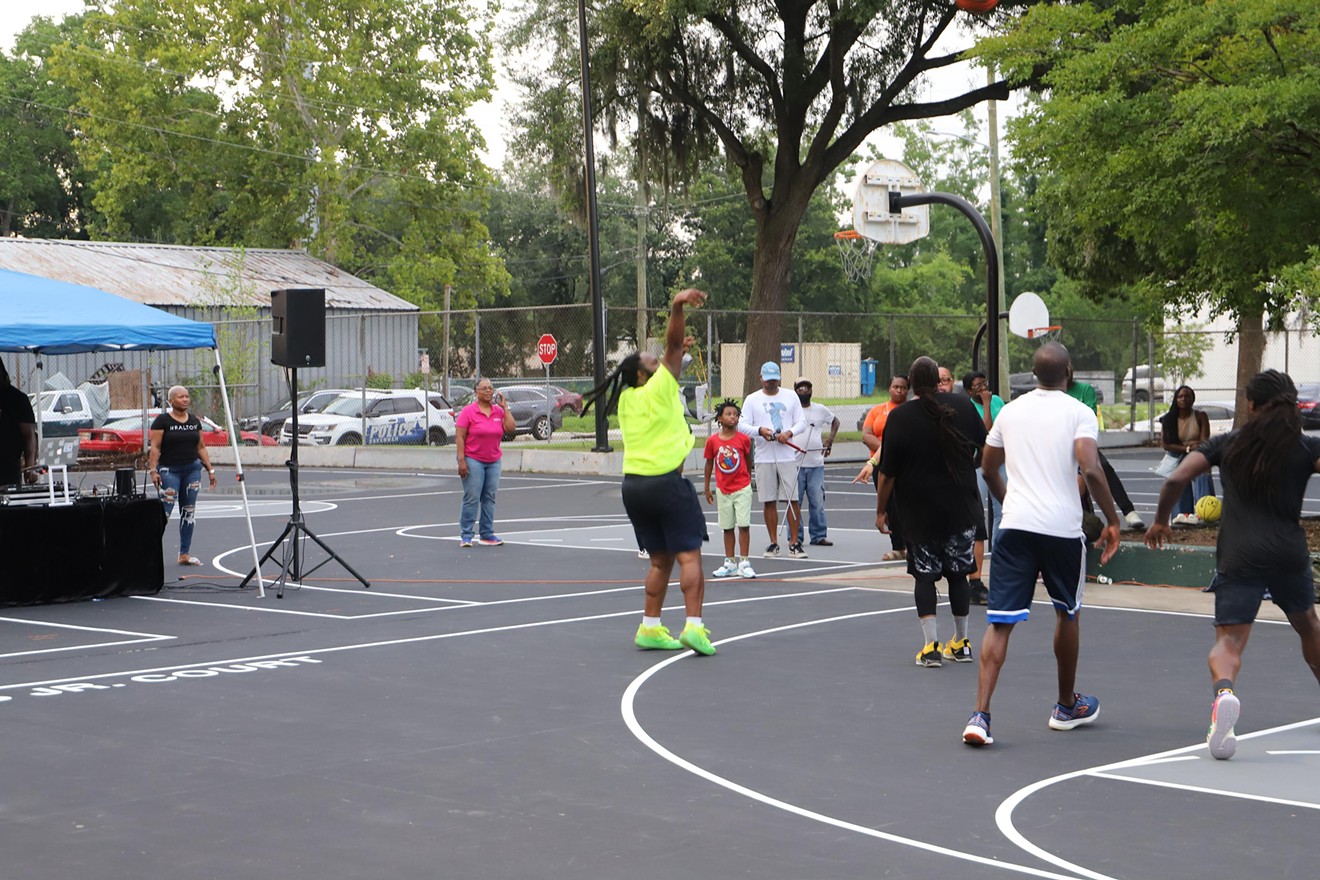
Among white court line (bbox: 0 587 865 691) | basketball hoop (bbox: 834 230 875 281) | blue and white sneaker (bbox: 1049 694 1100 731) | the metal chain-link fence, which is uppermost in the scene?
basketball hoop (bbox: 834 230 875 281)

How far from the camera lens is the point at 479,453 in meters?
18.0

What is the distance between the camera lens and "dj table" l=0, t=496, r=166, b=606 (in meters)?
14.0

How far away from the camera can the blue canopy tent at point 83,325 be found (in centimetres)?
1408

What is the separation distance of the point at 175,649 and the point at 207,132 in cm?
4707

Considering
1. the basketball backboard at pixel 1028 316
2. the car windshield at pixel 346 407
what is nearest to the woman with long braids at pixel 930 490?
the basketball backboard at pixel 1028 316

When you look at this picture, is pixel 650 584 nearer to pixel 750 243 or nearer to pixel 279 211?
pixel 279 211

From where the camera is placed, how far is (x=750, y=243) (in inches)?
2965

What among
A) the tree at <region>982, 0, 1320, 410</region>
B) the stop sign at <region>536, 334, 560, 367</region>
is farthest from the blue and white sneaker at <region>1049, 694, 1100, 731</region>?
the stop sign at <region>536, 334, 560, 367</region>

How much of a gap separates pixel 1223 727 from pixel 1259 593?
28.4 inches

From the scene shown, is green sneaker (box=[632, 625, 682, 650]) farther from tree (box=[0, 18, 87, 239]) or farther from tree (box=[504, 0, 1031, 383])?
tree (box=[0, 18, 87, 239])

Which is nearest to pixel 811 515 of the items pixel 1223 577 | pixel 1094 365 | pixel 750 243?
pixel 1223 577

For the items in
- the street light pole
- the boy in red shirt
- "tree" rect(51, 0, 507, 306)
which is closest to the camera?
the boy in red shirt

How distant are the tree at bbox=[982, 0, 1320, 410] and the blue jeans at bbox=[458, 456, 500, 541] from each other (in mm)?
6724

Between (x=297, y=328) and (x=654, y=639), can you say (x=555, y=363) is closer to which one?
(x=297, y=328)
